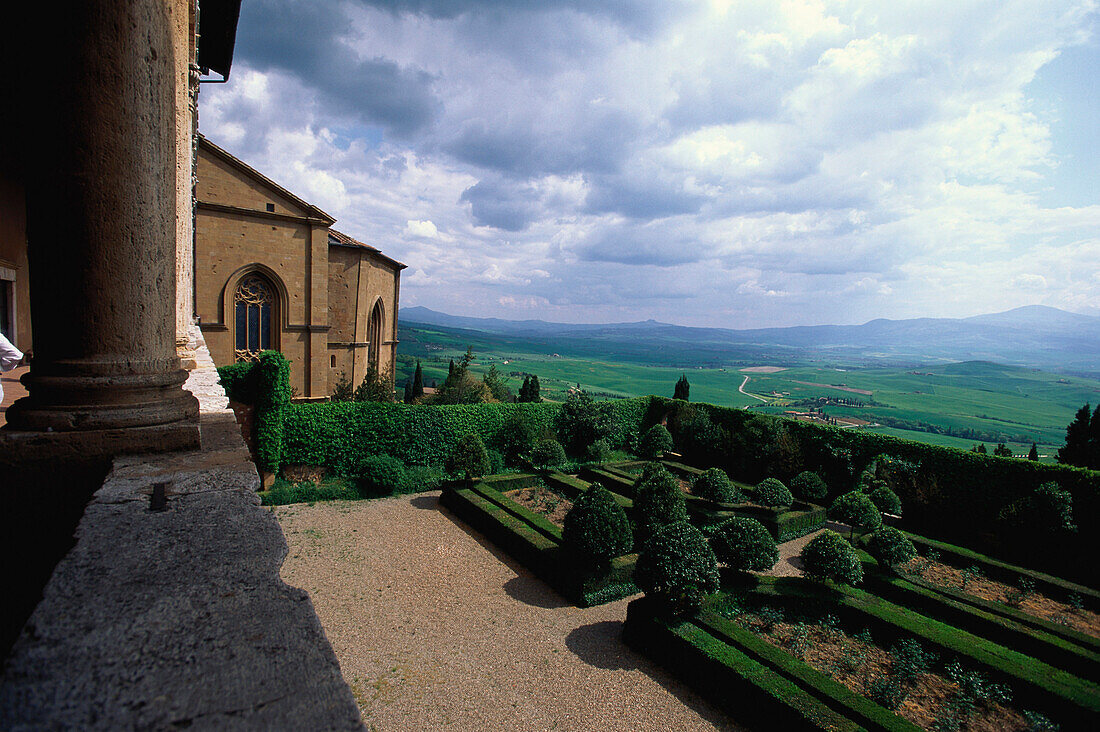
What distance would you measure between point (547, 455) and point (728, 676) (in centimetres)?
1065

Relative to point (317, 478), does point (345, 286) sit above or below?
above

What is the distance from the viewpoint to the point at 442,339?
182m

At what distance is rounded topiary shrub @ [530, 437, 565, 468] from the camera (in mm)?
17609

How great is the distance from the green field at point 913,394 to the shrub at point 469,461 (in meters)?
38.8

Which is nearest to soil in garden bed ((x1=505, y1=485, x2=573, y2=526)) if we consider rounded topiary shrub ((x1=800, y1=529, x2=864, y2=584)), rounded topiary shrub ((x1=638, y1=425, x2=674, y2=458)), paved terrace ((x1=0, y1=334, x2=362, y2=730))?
rounded topiary shrub ((x1=800, y1=529, x2=864, y2=584))

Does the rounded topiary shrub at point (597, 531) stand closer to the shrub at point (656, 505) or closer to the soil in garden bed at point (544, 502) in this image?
the shrub at point (656, 505)

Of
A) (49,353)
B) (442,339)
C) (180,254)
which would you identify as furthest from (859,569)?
(442,339)

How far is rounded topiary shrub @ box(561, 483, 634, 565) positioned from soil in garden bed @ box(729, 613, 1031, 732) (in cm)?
254

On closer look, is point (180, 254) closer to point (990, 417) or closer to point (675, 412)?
point (675, 412)

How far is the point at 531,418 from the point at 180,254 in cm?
1403

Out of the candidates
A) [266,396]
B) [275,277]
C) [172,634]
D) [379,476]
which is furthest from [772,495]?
[275,277]

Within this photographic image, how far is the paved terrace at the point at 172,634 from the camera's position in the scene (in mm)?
1506

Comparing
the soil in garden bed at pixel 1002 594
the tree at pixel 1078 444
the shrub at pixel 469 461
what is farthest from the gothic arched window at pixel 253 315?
the tree at pixel 1078 444

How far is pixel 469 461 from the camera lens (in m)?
15.8
